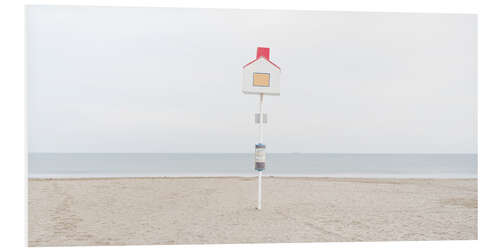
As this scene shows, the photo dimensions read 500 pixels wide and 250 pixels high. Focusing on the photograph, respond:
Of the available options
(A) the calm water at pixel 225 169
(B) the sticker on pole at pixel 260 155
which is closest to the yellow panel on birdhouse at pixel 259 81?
(B) the sticker on pole at pixel 260 155

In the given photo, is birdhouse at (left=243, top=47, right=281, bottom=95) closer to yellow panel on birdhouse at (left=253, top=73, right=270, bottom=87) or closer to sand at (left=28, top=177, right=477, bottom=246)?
yellow panel on birdhouse at (left=253, top=73, right=270, bottom=87)

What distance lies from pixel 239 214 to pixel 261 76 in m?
2.02

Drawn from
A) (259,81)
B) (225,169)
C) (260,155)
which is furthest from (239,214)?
(225,169)

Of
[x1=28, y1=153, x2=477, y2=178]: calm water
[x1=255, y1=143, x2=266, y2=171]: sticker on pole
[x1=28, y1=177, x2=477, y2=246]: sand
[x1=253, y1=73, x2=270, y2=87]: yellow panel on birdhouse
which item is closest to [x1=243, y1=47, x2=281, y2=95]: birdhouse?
[x1=253, y1=73, x2=270, y2=87]: yellow panel on birdhouse

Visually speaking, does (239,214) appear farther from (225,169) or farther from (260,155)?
(225,169)

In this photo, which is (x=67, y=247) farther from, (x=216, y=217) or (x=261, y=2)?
(x=261, y=2)

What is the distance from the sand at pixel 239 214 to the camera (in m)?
5.34

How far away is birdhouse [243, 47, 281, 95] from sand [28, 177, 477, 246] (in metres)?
1.80

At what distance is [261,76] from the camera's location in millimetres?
6285

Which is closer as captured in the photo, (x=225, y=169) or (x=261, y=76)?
(x=261, y=76)

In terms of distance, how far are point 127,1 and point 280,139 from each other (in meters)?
3.98

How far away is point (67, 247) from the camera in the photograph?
4.93m

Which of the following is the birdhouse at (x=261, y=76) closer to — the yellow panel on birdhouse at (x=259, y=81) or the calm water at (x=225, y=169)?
the yellow panel on birdhouse at (x=259, y=81)

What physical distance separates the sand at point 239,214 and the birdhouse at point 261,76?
5.91 feet
